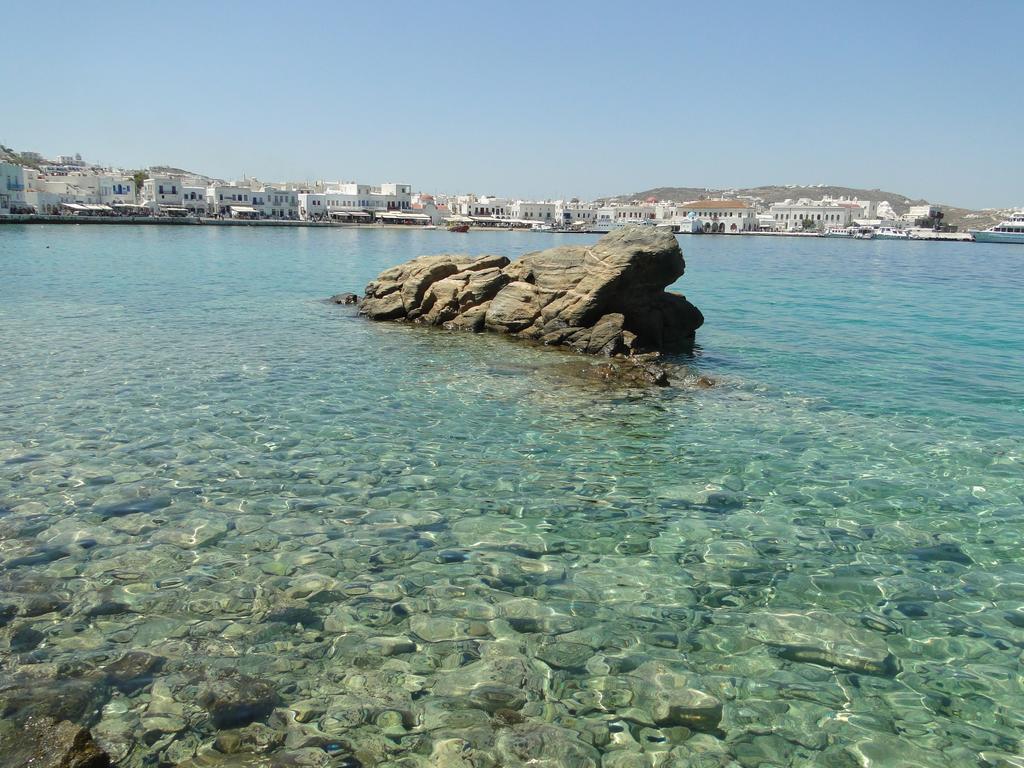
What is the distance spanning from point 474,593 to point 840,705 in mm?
3233

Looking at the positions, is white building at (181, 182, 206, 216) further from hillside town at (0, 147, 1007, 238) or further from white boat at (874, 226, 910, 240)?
white boat at (874, 226, 910, 240)

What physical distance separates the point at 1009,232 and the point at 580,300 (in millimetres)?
187996

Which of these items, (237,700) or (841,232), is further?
(841,232)

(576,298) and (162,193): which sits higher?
(162,193)

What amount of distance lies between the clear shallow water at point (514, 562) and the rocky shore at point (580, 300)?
4.35m

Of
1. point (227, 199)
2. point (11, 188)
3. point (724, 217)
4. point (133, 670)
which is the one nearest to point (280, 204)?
point (227, 199)

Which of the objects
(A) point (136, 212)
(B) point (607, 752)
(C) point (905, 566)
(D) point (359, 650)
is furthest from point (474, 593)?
(A) point (136, 212)

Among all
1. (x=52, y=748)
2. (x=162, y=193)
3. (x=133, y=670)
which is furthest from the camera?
(x=162, y=193)

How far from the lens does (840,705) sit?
539cm

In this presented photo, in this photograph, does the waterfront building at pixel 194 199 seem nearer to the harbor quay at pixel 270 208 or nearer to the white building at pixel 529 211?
the harbor quay at pixel 270 208

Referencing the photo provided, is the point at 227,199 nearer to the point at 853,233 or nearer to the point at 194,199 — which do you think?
the point at 194,199

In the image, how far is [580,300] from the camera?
844 inches

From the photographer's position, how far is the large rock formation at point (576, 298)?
21.1 meters

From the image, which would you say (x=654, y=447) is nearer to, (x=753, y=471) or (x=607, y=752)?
(x=753, y=471)
